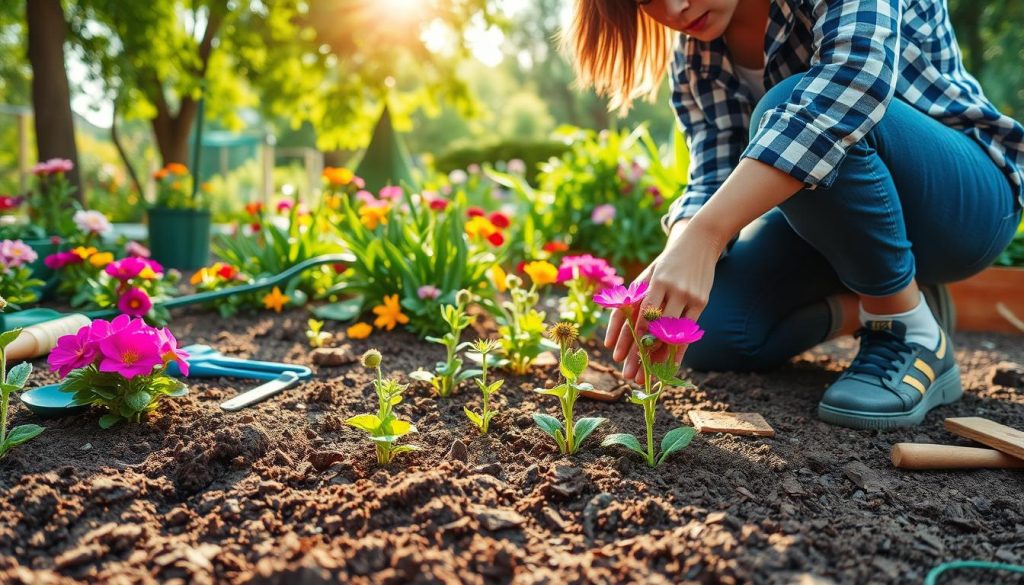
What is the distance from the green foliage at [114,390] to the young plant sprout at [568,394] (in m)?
0.70

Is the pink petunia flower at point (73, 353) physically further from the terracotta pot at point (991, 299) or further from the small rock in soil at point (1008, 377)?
the terracotta pot at point (991, 299)

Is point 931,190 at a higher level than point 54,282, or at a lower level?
higher

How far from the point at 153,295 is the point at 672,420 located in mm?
1662

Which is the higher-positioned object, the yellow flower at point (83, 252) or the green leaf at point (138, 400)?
the yellow flower at point (83, 252)

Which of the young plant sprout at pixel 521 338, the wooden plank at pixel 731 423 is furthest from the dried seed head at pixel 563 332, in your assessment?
the young plant sprout at pixel 521 338

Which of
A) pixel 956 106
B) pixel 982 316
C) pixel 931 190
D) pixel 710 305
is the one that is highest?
pixel 956 106

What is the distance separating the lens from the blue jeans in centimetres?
150

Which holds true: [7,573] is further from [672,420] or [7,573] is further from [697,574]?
[672,420]

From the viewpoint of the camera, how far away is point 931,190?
1.62 m

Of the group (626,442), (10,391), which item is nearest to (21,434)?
(10,391)

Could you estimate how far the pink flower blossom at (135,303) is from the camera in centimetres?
209

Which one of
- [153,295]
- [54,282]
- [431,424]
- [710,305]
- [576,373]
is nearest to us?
[576,373]

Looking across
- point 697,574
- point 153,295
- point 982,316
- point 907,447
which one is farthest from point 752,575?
point 982,316

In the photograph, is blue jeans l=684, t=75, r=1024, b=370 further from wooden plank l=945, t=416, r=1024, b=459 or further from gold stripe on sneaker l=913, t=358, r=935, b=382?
wooden plank l=945, t=416, r=1024, b=459
